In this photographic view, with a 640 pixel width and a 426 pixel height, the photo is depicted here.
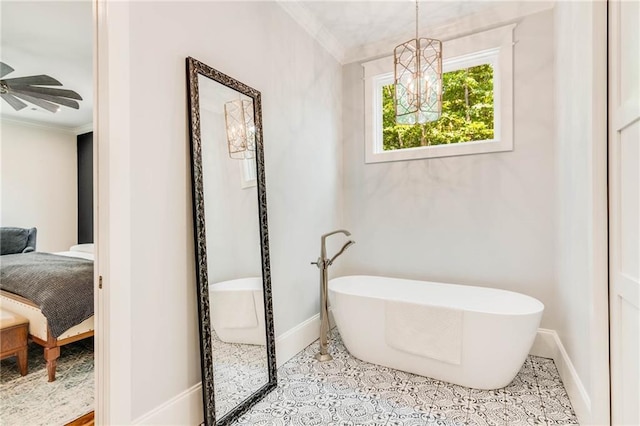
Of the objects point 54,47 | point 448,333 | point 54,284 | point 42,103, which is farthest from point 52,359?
point 448,333

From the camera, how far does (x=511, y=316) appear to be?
1.97 metres

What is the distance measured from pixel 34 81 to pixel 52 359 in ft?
4.95

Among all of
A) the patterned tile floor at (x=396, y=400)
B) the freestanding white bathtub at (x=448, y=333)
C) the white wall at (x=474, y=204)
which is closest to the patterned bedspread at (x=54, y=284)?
the patterned tile floor at (x=396, y=400)

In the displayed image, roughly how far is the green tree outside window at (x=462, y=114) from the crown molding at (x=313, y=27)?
38.7 inches

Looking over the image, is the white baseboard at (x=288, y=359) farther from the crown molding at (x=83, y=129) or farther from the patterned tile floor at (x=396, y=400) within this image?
the crown molding at (x=83, y=129)

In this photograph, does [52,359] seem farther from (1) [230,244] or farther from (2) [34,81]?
(2) [34,81]

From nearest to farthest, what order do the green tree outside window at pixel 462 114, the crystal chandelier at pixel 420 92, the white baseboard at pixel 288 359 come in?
the white baseboard at pixel 288 359 → the crystal chandelier at pixel 420 92 → the green tree outside window at pixel 462 114

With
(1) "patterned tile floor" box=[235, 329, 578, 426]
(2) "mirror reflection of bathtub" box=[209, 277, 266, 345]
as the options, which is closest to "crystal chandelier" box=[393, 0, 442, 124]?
(2) "mirror reflection of bathtub" box=[209, 277, 266, 345]

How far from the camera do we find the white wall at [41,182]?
58.4 inches

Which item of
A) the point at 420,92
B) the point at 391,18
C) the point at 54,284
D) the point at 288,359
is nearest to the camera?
the point at 54,284

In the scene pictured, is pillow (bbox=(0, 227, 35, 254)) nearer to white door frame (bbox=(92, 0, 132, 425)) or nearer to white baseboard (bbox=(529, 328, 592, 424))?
white door frame (bbox=(92, 0, 132, 425))

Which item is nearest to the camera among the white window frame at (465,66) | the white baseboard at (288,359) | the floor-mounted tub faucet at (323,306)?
the white baseboard at (288,359)

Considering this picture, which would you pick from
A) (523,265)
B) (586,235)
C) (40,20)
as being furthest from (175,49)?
(523,265)

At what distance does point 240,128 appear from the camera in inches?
82.5
